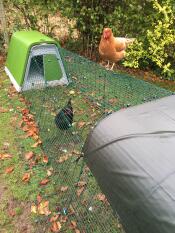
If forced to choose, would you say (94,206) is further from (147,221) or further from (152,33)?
(152,33)

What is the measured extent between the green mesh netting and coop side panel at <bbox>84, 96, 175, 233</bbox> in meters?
1.11

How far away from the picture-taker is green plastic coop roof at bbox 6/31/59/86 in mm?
6387

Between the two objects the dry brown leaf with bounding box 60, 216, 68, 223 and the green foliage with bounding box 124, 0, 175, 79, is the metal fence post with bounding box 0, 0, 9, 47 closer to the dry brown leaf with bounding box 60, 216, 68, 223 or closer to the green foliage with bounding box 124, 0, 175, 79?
the green foliage with bounding box 124, 0, 175, 79

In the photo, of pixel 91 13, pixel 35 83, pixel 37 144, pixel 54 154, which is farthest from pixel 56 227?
pixel 91 13

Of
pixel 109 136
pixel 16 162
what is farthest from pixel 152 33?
pixel 109 136

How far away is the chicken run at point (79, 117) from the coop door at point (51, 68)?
0.17 m

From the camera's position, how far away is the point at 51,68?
22.1ft

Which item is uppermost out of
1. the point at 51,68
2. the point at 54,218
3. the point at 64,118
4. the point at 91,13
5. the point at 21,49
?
the point at 91,13

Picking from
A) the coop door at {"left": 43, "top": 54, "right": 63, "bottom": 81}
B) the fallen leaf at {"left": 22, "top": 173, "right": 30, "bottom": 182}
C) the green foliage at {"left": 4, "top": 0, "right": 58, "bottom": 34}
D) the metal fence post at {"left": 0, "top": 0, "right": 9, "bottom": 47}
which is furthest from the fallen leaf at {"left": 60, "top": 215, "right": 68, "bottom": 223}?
the metal fence post at {"left": 0, "top": 0, "right": 9, "bottom": 47}

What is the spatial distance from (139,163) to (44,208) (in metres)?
2.39

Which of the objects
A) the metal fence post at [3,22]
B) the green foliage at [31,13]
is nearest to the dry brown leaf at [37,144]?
the green foliage at [31,13]

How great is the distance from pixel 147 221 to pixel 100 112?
4.05 meters

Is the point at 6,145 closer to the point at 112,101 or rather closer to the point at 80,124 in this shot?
the point at 80,124

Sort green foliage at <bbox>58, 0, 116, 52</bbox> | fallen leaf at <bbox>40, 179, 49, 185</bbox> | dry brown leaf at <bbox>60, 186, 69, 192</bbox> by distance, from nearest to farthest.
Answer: dry brown leaf at <bbox>60, 186, 69, 192</bbox> < fallen leaf at <bbox>40, 179, 49, 185</bbox> < green foliage at <bbox>58, 0, 116, 52</bbox>
